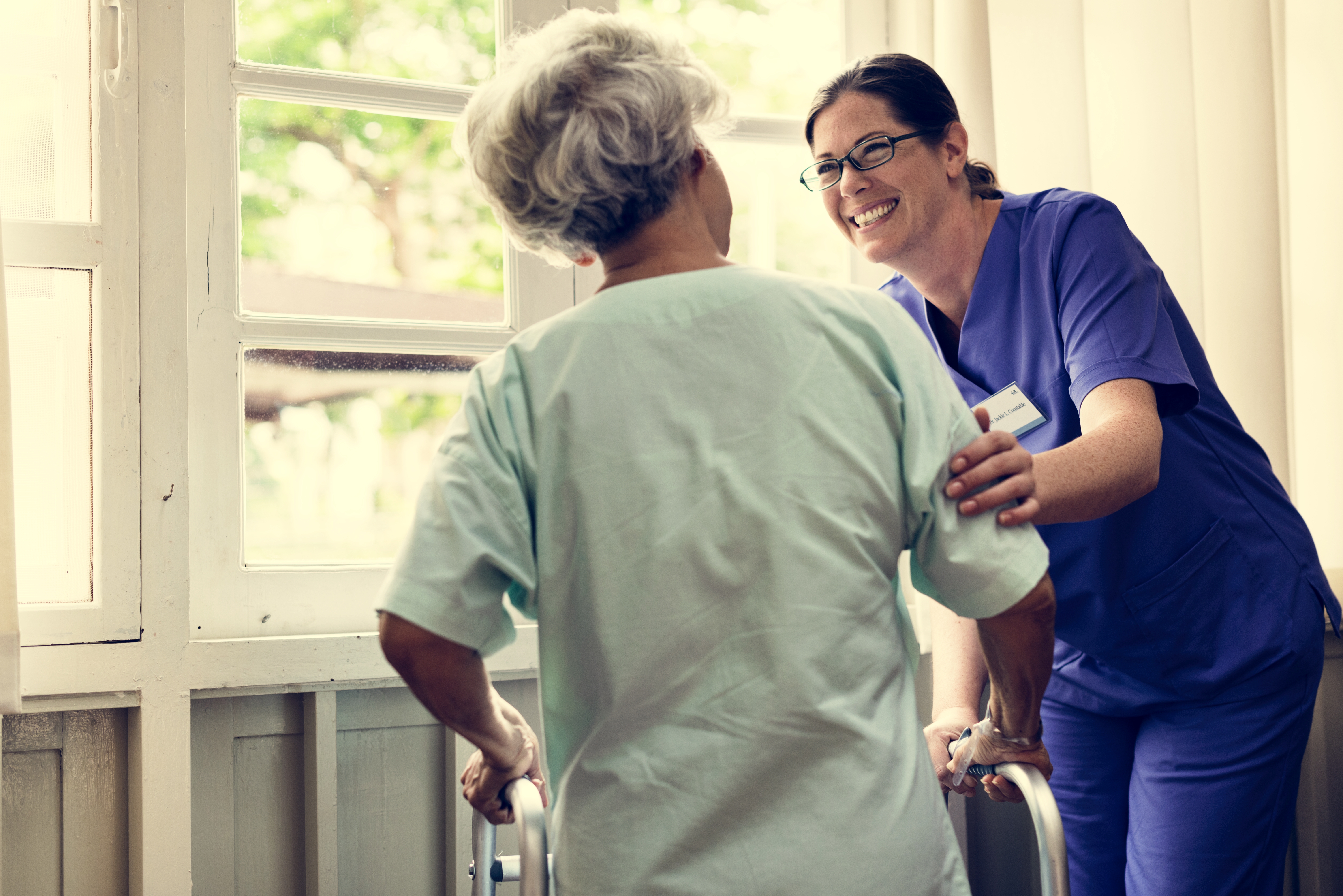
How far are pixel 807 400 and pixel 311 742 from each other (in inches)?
47.7

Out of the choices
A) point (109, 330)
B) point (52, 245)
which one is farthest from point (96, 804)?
point (52, 245)

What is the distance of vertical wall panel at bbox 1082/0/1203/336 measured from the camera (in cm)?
179

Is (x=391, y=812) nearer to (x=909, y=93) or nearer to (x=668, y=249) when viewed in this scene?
(x=668, y=249)

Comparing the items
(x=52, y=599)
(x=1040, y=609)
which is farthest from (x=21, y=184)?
(x=1040, y=609)

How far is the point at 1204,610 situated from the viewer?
1.28 m

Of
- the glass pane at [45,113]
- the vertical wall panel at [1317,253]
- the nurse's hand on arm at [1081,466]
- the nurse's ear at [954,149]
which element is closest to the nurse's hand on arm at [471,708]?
the nurse's hand on arm at [1081,466]

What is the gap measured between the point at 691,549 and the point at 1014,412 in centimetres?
69

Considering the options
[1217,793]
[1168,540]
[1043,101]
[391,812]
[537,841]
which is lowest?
[391,812]

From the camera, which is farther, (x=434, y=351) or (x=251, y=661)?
(x=434, y=351)

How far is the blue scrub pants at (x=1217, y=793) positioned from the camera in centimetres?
125

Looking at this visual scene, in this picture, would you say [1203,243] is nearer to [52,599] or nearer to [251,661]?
[251,661]

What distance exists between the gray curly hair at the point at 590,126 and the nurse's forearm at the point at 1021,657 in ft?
1.56

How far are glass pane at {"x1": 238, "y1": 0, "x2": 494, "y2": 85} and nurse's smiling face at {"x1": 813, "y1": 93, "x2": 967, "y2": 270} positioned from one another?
830mm

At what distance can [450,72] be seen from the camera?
6.20 feet
